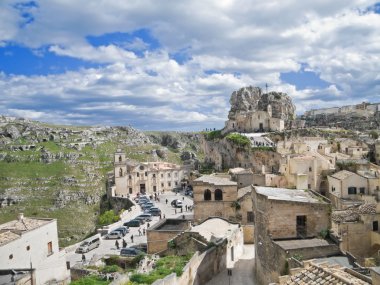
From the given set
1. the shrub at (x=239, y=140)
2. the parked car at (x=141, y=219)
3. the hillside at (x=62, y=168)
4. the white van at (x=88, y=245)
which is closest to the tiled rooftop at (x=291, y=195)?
the white van at (x=88, y=245)

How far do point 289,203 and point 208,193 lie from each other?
16991 millimetres

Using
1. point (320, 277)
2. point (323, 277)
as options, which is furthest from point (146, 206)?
point (323, 277)

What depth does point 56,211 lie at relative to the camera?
91938mm

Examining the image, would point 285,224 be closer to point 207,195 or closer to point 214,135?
point 207,195

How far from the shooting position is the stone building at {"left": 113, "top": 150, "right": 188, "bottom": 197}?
80250mm

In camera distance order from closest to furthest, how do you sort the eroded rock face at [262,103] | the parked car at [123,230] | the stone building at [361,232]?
1. the stone building at [361,232]
2. the parked car at [123,230]
3. the eroded rock face at [262,103]

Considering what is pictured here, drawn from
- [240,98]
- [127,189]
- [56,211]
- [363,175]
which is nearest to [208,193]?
[363,175]

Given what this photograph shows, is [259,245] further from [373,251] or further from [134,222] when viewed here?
[134,222]

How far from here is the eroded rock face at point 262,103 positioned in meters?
88.7

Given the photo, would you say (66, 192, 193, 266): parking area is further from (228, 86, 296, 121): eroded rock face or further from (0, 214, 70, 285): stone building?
(228, 86, 296, 121): eroded rock face

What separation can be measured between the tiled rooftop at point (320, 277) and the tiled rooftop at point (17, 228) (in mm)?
15998

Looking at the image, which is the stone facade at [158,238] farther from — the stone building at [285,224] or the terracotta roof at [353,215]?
the terracotta roof at [353,215]

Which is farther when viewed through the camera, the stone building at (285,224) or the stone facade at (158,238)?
the stone facade at (158,238)

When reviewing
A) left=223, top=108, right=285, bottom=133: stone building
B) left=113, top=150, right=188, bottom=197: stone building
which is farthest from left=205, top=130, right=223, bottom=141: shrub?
left=113, top=150, right=188, bottom=197: stone building
